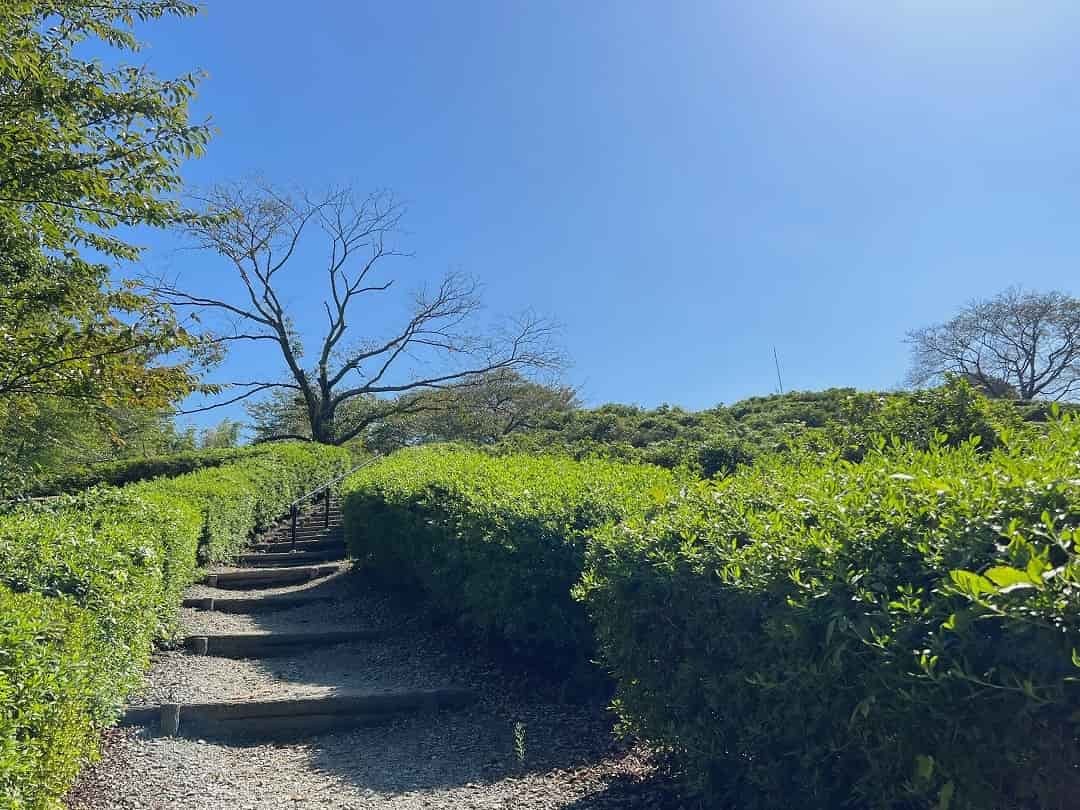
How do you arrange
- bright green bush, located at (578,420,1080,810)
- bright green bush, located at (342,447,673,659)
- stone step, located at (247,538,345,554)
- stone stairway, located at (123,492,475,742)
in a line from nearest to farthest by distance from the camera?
bright green bush, located at (578,420,1080,810) < bright green bush, located at (342,447,673,659) < stone stairway, located at (123,492,475,742) < stone step, located at (247,538,345,554)

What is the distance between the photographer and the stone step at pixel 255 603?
7.20 meters

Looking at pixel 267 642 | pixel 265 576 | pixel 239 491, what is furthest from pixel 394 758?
pixel 239 491

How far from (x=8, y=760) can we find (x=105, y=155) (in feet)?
17.6

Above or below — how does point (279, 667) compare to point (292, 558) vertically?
below

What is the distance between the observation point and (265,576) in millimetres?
8594

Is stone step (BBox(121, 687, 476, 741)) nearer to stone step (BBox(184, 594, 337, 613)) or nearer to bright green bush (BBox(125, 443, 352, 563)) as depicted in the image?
bright green bush (BBox(125, 443, 352, 563))

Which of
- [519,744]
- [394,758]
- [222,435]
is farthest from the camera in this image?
[222,435]

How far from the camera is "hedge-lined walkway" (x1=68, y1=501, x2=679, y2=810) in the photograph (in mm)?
3510

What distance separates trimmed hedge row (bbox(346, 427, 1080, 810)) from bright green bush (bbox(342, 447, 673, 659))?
640mm

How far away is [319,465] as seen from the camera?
55.5ft

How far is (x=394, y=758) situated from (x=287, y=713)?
0.92 metres

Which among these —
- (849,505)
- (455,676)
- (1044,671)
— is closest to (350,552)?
(455,676)

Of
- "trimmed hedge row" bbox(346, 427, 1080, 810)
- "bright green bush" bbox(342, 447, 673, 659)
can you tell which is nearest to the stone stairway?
"bright green bush" bbox(342, 447, 673, 659)

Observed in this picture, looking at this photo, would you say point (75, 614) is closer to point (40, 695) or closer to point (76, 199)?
point (40, 695)
